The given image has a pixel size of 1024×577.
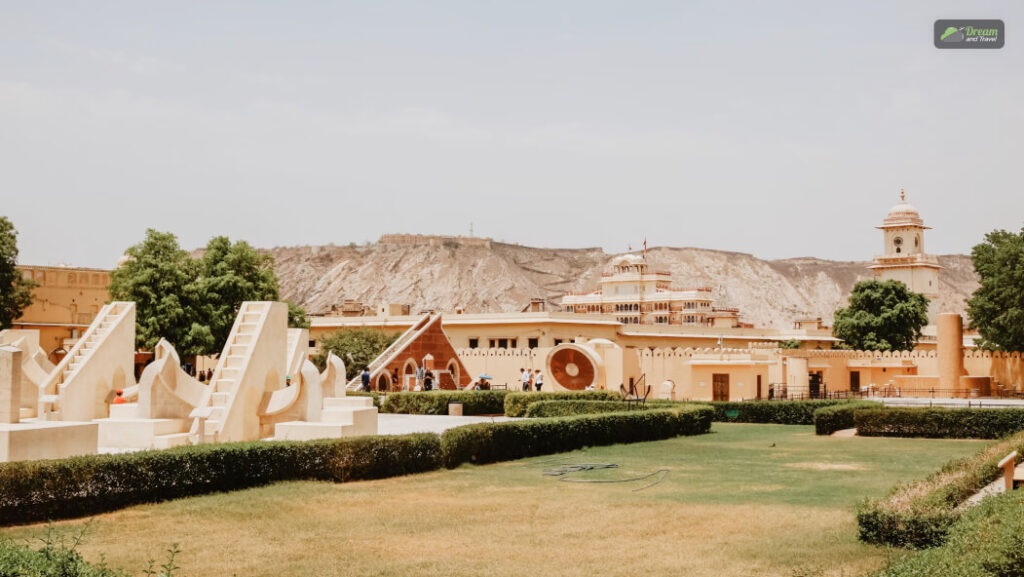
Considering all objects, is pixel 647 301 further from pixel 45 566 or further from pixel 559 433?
pixel 45 566

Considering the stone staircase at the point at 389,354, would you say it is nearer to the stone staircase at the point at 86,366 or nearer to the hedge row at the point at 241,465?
the stone staircase at the point at 86,366

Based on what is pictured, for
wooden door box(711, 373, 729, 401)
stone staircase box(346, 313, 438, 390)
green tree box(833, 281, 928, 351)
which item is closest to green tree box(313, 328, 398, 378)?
stone staircase box(346, 313, 438, 390)

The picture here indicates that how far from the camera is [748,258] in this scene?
14175 cm

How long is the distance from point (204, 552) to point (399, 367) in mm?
30629

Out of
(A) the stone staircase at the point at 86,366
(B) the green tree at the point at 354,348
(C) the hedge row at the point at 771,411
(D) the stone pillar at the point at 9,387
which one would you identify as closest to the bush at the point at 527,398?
(C) the hedge row at the point at 771,411

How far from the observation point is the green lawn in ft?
31.3

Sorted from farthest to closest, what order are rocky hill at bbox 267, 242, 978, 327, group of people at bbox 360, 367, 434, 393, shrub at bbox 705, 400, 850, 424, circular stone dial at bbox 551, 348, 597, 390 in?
rocky hill at bbox 267, 242, 978, 327 → circular stone dial at bbox 551, 348, 597, 390 → group of people at bbox 360, 367, 434, 393 → shrub at bbox 705, 400, 850, 424

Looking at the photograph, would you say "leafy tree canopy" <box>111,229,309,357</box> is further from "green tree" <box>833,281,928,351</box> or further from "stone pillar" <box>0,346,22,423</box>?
"green tree" <box>833,281,928,351</box>

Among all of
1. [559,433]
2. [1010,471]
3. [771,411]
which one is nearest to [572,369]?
[771,411]

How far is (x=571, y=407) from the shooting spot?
92.0ft

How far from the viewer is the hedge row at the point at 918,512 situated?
9500 mm

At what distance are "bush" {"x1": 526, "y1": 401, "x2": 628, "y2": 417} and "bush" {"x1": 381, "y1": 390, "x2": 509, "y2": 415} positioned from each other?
124 inches

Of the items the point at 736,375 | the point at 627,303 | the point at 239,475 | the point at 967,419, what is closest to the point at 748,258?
the point at 627,303

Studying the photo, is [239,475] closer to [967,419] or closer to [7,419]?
[7,419]
